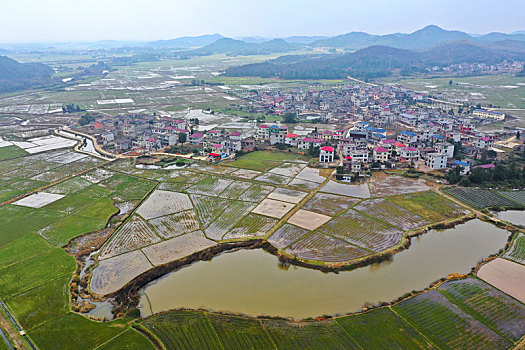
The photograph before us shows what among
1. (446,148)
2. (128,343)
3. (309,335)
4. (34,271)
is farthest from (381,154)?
(34,271)

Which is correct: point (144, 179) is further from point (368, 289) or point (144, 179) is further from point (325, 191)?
point (368, 289)

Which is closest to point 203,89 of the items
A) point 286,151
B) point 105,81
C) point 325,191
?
point 105,81

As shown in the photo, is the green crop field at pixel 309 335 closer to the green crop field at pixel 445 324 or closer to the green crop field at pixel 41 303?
Result: the green crop field at pixel 445 324

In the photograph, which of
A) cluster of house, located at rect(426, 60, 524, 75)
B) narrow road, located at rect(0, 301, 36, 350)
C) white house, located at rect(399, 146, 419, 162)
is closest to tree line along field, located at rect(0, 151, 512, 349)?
narrow road, located at rect(0, 301, 36, 350)

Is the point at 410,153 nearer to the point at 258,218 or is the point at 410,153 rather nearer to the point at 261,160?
the point at 261,160

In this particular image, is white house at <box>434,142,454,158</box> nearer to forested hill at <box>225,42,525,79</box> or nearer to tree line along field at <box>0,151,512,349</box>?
tree line along field at <box>0,151,512,349</box>

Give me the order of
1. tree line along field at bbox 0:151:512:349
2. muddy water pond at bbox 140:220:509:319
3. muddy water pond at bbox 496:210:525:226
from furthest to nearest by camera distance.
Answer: muddy water pond at bbox 496:210:525:226, muddy water pond at bbox 140:220:509:319, tree line along field at bbox 0:151:512:349
